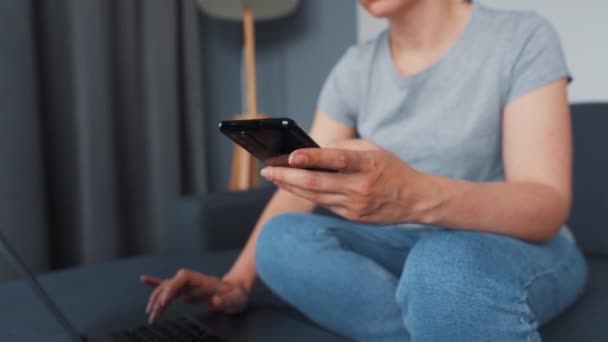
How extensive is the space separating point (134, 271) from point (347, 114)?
53 centimetres

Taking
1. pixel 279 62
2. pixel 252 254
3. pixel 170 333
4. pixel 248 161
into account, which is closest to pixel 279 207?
pixel 252 254

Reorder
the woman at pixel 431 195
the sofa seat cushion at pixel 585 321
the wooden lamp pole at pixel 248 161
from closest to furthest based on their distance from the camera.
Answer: the woman at pixel 431 195
the sofa seat cushion at pixel 585 321
the wooden lamp pole at pixel 248 161

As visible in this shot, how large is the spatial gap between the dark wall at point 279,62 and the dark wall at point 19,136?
0.75 metres

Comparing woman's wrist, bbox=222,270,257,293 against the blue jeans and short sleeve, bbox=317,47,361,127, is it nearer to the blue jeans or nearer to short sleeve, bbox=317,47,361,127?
the blue jeans

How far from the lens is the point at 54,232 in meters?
1.67

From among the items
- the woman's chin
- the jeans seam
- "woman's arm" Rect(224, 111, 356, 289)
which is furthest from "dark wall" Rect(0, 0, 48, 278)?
the jeans seam

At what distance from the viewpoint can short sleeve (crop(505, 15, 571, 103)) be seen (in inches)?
27.6

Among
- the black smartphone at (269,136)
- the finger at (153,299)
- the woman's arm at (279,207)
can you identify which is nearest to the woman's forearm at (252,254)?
the woman's arm at (279,207)

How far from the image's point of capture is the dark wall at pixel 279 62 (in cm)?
Result: 210

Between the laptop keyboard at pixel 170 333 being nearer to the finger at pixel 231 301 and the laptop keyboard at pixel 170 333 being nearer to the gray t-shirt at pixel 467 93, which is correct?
the finger at pixel 231 301

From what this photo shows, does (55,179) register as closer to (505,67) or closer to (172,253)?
(172,253)

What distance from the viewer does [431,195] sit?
1.77 feet

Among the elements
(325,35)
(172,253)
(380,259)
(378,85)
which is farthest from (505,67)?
(325,35)

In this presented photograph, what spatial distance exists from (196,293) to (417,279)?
36 cm
